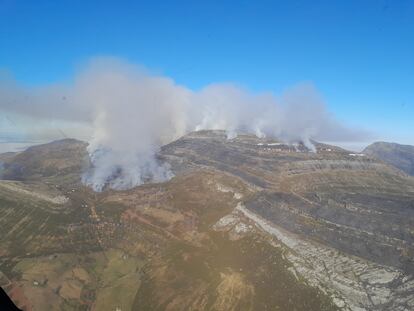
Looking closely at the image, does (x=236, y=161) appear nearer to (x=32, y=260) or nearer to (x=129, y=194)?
(x=129, y=194)

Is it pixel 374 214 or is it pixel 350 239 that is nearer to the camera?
pixel 350 239

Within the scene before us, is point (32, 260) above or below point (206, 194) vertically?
below

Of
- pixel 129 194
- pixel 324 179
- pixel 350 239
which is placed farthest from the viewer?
pixel 324 179

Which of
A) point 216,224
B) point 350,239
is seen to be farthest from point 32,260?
point 350,239

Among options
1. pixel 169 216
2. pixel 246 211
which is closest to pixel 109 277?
pixel 169 216

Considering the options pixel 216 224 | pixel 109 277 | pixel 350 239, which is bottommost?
pixel 109 277

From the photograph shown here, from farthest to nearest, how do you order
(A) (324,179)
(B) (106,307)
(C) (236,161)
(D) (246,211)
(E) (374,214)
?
(C) (236,161)
(A) (324,179)
(D) (246,211)
(E) (374,214)
(B) (106,307)

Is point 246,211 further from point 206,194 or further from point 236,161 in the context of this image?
point 236,161
